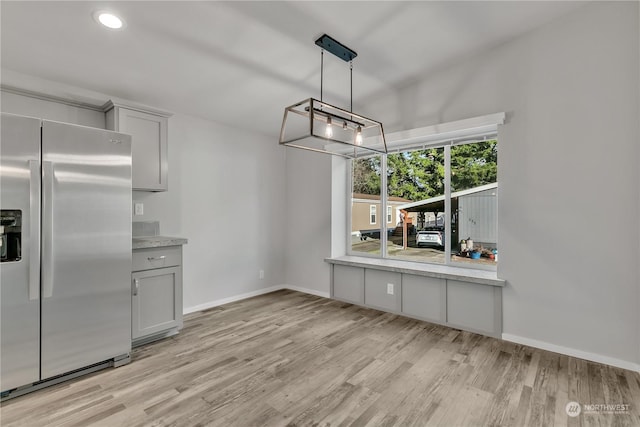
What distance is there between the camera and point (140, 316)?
2.82 meters

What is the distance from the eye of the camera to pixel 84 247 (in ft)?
7.68

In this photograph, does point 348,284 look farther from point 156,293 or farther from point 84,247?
point 84,247

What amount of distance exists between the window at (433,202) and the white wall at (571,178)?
0.40 metres

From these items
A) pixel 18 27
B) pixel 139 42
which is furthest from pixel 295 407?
pixel 18 27

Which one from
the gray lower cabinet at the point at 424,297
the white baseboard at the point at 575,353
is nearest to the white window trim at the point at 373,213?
the gray lower cabinet at the point at 424,297

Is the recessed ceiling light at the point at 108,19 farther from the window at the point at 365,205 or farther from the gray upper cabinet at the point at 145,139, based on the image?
the window at the point at 365,205

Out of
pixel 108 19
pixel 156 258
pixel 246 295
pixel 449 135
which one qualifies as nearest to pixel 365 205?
pixel 449 135

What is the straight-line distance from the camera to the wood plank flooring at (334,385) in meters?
1.89

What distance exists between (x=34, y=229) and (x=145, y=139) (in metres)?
1.38

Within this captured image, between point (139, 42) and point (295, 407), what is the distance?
3076 mm

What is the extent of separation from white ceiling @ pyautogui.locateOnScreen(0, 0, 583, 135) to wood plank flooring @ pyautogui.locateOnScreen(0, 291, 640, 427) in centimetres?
262

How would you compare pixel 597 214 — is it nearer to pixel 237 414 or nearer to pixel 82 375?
pixel 237 414

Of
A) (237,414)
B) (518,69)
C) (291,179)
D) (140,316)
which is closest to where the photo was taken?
(237,414)

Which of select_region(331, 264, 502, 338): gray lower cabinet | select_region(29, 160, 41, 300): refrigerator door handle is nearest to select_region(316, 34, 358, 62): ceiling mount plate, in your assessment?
select_region(29, 160, 41, 300): refrigerator door handle
